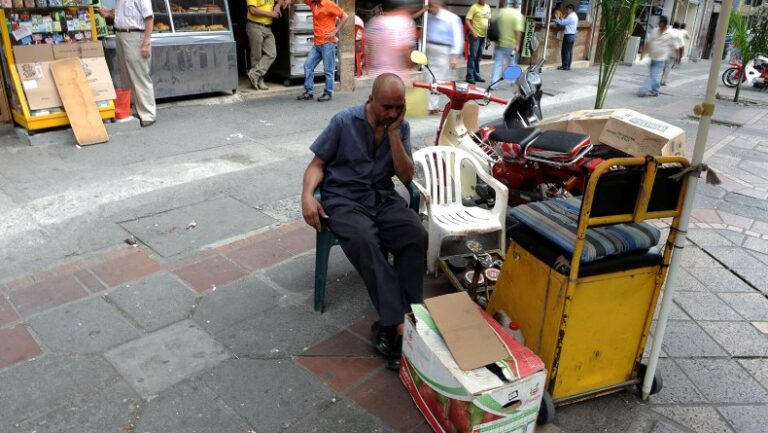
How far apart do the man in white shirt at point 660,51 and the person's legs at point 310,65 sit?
293 inches

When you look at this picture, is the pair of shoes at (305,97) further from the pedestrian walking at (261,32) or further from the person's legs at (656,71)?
the person's legs at (656,71)

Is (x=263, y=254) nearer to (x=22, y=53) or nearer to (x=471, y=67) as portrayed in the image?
(x=22, y=53)

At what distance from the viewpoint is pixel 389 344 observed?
2.88m

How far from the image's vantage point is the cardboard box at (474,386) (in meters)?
2.14

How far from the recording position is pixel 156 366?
9.00ft

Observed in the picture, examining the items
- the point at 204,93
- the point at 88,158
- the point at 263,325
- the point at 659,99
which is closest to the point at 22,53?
the point at 88,158

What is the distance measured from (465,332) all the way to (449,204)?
159cm

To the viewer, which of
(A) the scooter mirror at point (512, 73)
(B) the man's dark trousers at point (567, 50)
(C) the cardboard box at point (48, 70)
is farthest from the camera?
(B) the man's dark trousers at point (567, 50)

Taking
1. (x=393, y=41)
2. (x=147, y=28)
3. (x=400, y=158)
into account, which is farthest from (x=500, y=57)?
(x=400, y=158)

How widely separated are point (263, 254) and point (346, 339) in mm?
1134

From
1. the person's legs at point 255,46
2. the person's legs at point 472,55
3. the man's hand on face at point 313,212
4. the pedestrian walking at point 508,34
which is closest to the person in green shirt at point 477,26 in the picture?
the person's legs at point 472,55

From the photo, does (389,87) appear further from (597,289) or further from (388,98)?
(597,289)

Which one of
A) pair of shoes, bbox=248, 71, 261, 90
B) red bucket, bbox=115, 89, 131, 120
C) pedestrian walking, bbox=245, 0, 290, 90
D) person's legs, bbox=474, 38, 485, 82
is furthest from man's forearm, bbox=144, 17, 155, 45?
person's legs, bbox=474, 38, 485, 82

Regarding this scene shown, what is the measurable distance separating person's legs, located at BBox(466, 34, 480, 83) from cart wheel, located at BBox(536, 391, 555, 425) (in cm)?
991
